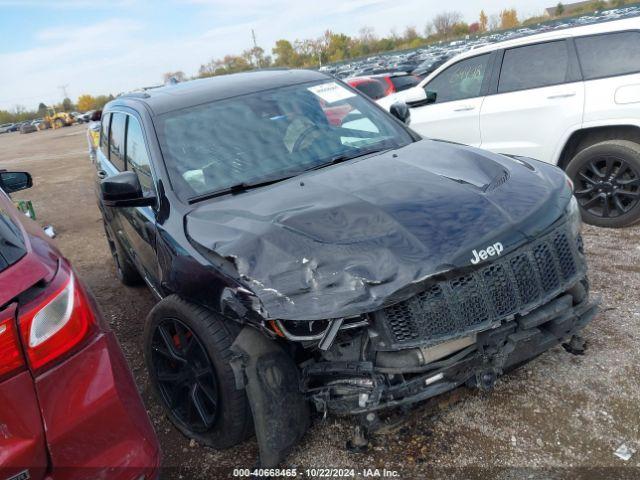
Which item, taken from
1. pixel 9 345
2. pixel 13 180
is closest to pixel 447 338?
pixel 9 345

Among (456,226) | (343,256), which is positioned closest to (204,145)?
(343,256)

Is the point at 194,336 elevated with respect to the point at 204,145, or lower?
lower

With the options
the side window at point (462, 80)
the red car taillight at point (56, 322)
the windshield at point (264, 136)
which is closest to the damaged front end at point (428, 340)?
the red car taillight at point (56, 322)

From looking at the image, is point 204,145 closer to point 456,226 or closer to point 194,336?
point 194,336

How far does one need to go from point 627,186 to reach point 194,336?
4.25m

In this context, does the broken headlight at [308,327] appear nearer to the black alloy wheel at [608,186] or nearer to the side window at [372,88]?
the black alloy wheel at [608,186]

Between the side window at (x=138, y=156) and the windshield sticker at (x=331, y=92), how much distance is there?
1204 millimetres

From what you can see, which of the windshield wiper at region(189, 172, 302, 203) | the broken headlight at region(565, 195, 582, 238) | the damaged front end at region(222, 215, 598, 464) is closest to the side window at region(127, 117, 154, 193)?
the windshield wiper at region(189, 172, 302, 203)

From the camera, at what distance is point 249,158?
10.2ft

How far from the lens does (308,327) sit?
2.20 meters

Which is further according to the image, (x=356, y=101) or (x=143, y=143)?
(x=356, y=101)

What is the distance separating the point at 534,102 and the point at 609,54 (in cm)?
74

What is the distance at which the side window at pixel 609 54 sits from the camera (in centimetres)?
479

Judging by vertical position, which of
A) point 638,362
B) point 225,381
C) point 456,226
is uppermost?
point 456,226
